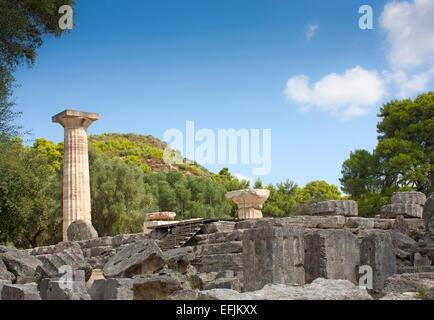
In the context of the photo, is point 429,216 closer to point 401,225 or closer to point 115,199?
point 401,225

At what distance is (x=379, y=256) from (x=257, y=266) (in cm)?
255

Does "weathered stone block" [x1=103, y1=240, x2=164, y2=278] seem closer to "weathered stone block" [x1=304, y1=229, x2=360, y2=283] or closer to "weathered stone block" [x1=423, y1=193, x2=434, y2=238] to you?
"weathered stone block" [x1=304, y1=229, x2=360, y2=283]

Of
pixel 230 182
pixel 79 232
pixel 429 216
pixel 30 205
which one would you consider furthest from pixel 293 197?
pixel 429 216

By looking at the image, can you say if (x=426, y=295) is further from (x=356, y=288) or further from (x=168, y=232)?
(x=168, y=232)

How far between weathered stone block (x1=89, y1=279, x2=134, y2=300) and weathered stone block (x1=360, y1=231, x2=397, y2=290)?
185 inches

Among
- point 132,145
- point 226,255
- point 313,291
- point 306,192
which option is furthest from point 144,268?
point 132,145

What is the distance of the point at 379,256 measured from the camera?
9.63 metres

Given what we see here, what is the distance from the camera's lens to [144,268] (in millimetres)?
11102

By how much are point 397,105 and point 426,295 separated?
2727cm

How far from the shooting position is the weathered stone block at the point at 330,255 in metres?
8.88

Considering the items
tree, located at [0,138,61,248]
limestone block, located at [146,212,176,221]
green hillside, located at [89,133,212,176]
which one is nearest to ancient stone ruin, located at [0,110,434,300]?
limestone block, located at [146,212,176,221]

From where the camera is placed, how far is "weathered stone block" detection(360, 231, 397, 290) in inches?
376

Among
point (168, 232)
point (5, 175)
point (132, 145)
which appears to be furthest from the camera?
point (132, 145)

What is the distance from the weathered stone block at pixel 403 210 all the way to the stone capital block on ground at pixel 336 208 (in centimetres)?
179
